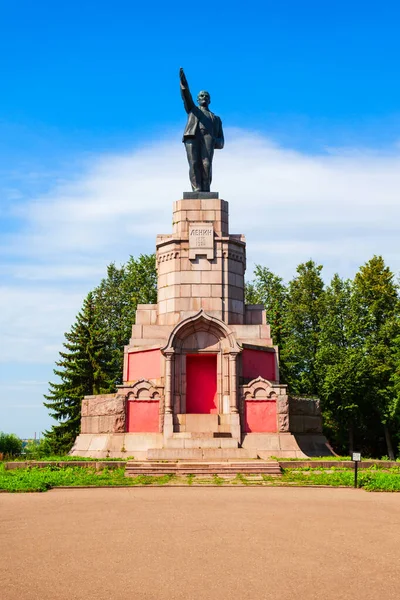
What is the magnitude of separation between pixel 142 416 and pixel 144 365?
197cm

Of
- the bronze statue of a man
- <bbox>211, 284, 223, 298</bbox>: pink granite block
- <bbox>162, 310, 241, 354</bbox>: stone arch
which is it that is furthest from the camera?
the bronze statue of a man

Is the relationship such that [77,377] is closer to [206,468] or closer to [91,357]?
[91,357]

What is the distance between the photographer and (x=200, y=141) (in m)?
24.1

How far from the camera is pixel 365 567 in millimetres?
6707

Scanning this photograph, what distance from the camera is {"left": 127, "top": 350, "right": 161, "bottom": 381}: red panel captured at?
20.9 meters

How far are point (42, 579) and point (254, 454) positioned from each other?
12.0m

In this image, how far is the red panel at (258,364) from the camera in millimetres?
20859

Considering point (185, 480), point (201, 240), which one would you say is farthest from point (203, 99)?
point (185, 480)

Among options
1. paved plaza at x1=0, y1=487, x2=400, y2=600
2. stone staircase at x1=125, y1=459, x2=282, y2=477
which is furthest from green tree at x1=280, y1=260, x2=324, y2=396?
paved plaza at x1=0, y1=487, x2=400, y2=600

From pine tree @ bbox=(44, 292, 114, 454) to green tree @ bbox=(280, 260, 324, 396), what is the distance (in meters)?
10.8

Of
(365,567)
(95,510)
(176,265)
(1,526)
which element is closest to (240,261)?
(176,265)

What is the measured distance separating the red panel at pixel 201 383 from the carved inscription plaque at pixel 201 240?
3.84 meters

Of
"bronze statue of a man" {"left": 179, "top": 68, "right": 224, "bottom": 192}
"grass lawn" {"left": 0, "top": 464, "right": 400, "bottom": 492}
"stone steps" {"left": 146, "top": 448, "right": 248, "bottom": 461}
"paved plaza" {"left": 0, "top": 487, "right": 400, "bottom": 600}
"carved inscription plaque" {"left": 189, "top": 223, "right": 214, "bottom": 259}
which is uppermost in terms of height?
"bronze statue of a man" {"left": 179, "top": 68, "right": 224, "bottom": 192}

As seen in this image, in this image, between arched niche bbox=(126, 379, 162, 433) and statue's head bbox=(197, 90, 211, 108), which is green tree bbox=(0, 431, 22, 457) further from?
statue's head bbox=(197, 90, 211, 108)
